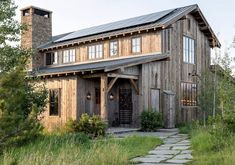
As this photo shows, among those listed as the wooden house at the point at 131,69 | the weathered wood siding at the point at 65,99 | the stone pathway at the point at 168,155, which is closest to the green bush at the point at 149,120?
the wooden house at the point at 131,69

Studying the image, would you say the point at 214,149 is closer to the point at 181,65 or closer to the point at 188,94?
the point at 181,65

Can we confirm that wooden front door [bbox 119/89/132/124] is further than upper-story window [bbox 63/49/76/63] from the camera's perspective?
No

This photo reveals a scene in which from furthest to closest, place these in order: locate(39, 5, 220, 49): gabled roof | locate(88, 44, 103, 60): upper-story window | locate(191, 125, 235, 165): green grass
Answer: locate(88, 44, 103, 60): upper-story window → locate(39, 5, 220, 49): gabled roof → locate(191, 125, 235, 165): green grass

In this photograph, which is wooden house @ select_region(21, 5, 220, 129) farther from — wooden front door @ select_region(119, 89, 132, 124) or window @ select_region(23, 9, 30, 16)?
window @ select_region(23, 9, 30, 16)

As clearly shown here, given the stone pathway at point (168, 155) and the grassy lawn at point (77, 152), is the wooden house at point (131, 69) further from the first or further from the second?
the stone pathway at point (168, 155)

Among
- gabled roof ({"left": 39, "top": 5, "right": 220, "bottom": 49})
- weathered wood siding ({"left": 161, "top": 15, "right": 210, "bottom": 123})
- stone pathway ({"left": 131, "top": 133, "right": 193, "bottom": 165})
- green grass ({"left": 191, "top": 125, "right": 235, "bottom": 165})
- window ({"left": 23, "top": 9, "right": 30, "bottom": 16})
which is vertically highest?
window ({"left": 23, "top": 9, "right": 30, "bottom": 16})

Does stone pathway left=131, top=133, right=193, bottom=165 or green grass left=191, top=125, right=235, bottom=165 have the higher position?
green grass left=191, top=125, right=235, bottom=165

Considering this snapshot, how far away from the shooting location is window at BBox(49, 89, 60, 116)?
830 inches

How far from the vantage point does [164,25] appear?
68.2 feet

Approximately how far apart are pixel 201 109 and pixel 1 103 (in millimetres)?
17620

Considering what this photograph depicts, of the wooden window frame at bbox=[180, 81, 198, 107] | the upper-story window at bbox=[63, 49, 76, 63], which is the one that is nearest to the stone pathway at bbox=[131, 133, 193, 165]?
the wooden window frame at bbox=[180, 81, 198, 107]

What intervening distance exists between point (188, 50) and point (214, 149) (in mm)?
14130

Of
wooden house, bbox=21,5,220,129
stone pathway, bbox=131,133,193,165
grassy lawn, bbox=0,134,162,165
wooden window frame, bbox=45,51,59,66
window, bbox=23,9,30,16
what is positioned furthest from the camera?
window, bbox=23,9,30,16

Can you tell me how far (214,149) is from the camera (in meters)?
10.9
